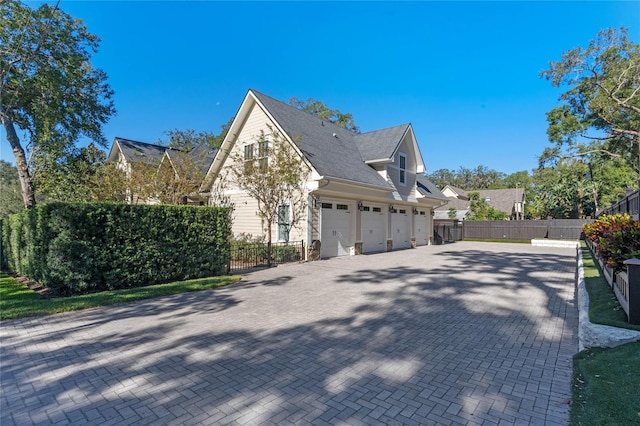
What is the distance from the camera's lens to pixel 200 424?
116 inches

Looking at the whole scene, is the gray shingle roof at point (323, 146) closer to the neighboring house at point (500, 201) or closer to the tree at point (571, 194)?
the tree at point (571, 194)

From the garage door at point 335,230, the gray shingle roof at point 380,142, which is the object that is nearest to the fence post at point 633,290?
the garage door at point 335,230

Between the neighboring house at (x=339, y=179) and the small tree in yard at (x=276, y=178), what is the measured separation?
36cm

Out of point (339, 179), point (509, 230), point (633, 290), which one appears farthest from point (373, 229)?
point (509, 230)

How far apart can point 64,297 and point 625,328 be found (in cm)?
1048

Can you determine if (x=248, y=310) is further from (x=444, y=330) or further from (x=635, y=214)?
(x=635, y=214)

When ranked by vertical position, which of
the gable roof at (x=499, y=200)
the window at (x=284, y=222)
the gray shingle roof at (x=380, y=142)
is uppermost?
the gray shingle roof at (x=380, y=142)

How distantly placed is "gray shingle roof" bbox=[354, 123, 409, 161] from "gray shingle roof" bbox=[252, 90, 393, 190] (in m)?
0.57

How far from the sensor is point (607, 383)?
3.37m

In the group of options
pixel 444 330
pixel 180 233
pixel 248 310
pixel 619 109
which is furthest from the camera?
pixel 619 109

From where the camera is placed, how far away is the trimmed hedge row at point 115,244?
761 centimetres

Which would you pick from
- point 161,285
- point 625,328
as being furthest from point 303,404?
point 161,285

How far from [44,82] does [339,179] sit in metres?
13.3

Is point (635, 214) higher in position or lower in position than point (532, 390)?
higher
